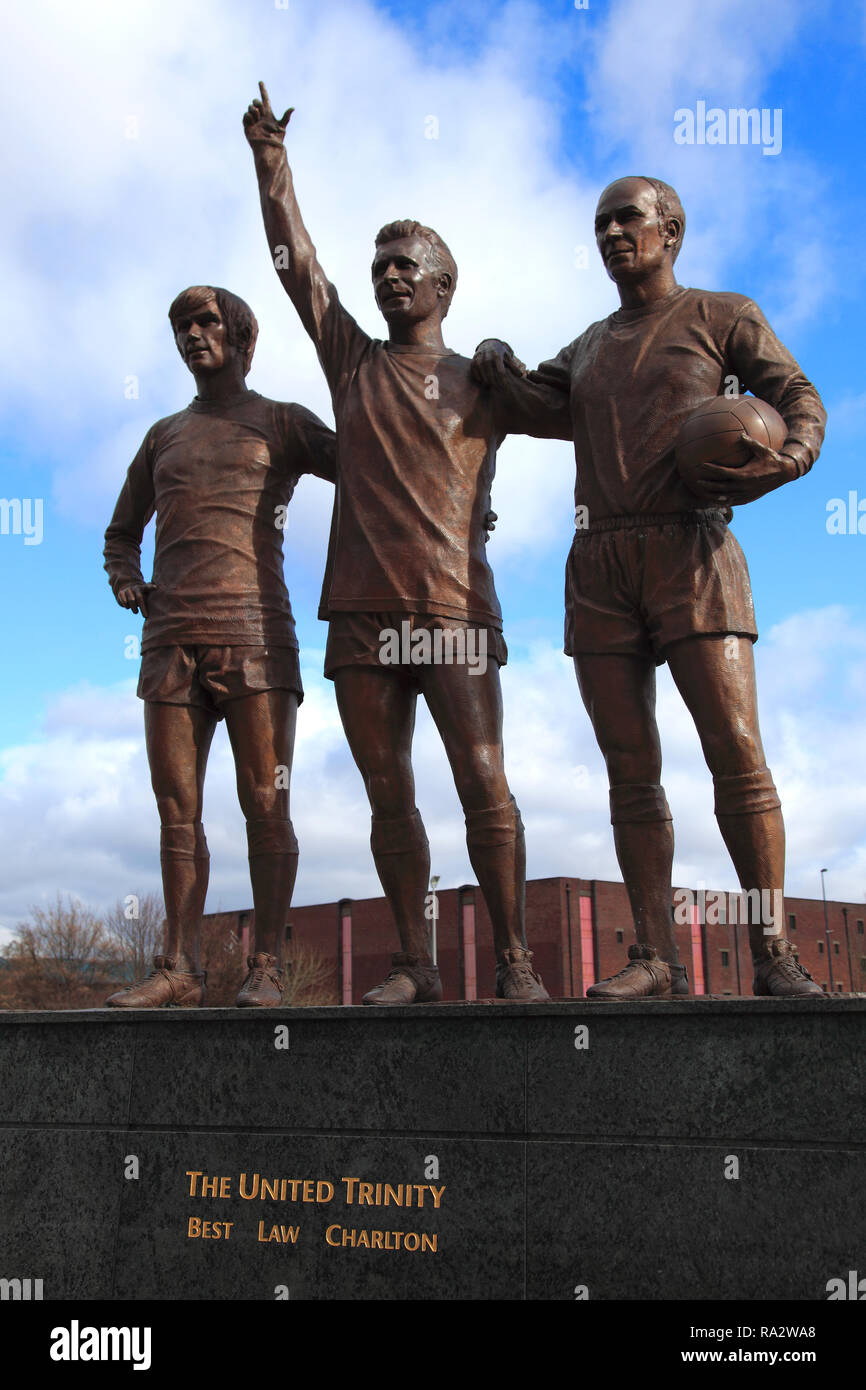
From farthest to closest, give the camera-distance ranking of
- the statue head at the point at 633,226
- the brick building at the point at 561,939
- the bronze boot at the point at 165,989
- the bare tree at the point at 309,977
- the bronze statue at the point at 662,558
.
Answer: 1. the bare tree at the point at 309,977
2. the brick building at the point at 561,939
3. the bronze boot at the point at 165,989
4. the statue head at the point at 633,226
5. the bronze statue at the point at 662,558

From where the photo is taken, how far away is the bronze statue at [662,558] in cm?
480

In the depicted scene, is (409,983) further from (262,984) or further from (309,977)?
(309,977)

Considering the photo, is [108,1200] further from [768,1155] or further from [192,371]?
[192,371]

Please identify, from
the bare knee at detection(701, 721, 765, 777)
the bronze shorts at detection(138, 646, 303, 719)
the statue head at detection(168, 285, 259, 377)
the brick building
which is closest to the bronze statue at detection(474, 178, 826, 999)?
the bare knee at detection(701, 721, 765, 777)

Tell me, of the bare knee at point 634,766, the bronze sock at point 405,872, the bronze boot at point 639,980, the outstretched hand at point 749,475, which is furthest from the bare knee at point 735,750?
the bronze sock at point 405,872

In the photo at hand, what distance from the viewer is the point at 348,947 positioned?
3944 centimetres

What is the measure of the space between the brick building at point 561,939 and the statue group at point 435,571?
2519 centimetres

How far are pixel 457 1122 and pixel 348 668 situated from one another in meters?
2.01

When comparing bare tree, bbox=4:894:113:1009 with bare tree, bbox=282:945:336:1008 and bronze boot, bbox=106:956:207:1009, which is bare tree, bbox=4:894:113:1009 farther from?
bronze boot, bbox=106:956:207:1009

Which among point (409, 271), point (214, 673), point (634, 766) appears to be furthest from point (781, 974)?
point (409, 271)

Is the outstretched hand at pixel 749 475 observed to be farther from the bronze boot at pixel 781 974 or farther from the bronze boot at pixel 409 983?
the bronze boot at pixel 409 983

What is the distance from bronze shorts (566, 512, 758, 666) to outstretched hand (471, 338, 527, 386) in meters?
0.92

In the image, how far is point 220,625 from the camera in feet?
20.2

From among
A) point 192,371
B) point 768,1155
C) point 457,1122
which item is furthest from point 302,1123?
point 192,371
